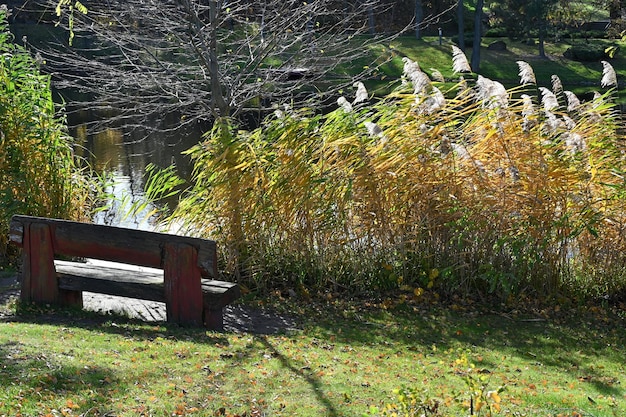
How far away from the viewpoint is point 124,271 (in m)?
7.36

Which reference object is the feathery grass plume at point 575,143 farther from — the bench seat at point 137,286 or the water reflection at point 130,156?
the water reflection at point 130,156

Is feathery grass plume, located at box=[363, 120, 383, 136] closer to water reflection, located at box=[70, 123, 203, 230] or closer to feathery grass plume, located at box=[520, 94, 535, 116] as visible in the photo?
feathery grass plume, located at box=[520, 94, 535, 116]

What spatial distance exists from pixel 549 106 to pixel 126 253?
505 cm

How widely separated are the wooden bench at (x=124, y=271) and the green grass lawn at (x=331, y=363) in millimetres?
234

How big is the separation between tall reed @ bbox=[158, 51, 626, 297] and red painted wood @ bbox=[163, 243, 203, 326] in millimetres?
1772

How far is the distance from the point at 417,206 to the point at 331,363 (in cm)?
296

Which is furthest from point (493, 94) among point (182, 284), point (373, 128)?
point (182, 284)

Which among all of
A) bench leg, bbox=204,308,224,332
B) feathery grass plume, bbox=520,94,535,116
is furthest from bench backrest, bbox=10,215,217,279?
feathery grass plume, bbox=520,94,535,116

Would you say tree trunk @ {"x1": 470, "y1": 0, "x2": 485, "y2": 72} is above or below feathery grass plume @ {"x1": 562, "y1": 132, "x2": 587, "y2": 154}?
above

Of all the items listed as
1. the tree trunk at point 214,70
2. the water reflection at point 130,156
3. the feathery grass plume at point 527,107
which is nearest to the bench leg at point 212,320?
the tree trunk at point 214,70

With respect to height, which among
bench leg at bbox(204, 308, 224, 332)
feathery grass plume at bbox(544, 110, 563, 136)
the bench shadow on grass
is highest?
feathery grass plume at bbox(544, 110, 563, 136)

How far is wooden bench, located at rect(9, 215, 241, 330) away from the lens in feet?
22.6

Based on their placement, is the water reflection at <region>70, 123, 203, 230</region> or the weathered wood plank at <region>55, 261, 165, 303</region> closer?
the weathered wood plank at <region>55, 261, 165, 303</region>

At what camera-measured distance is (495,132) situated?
8.80 metres
